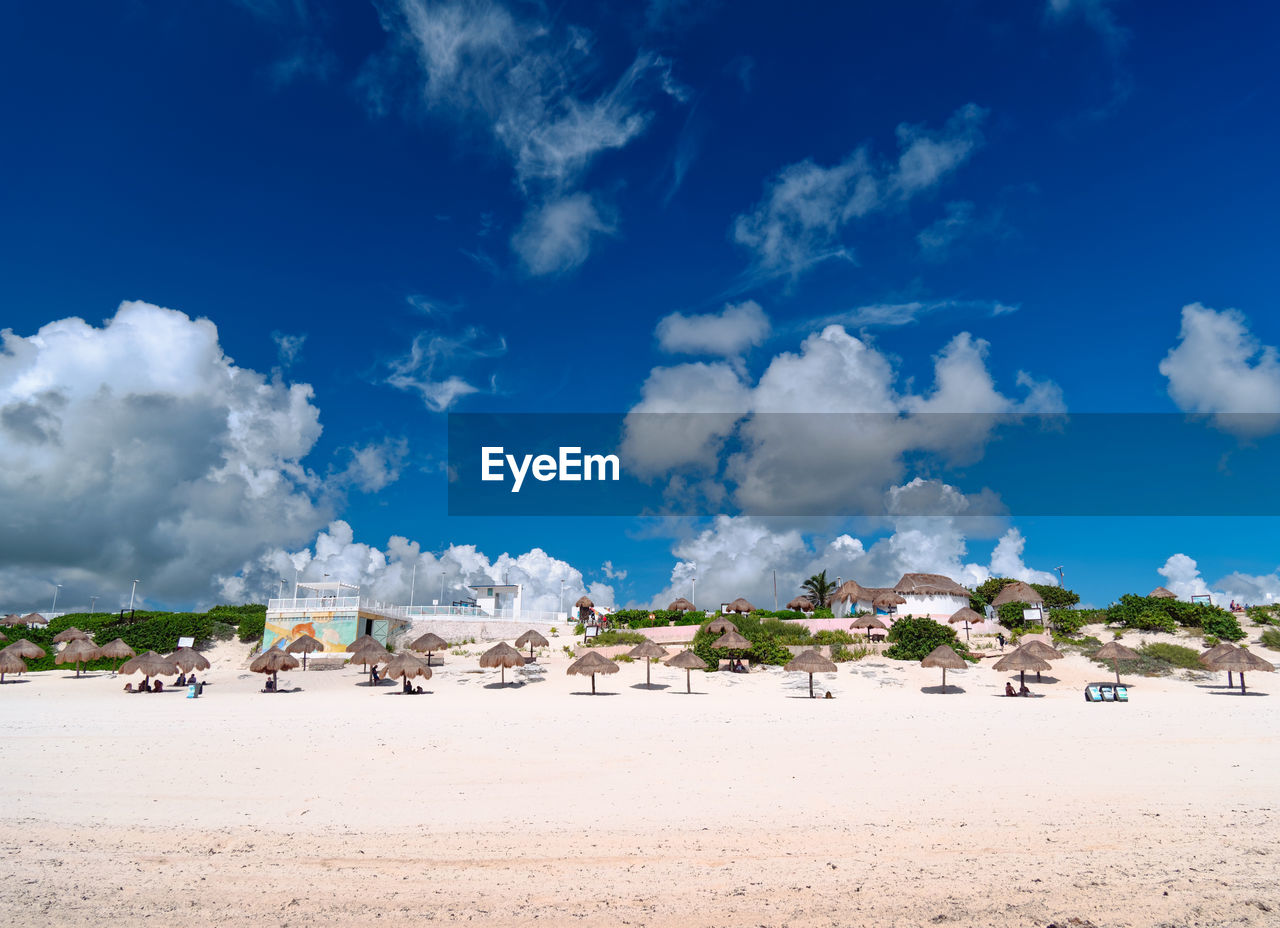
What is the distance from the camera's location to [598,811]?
10.9 metres

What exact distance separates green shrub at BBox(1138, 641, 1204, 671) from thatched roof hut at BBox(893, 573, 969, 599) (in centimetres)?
1923

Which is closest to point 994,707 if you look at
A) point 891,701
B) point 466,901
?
point 891,701

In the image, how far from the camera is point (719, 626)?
115 ft

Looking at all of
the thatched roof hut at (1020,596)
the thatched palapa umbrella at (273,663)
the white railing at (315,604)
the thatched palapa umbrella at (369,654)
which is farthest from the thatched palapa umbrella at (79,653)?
the thatched roof hut at (1020,596)

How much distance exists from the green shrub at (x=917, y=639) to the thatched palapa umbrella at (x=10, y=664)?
125 feet

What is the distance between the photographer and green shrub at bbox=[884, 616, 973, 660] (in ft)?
105

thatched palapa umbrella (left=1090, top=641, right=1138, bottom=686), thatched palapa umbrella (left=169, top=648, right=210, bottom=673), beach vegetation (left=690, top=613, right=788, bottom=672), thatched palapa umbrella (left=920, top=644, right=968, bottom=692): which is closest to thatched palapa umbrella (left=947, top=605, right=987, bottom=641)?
thatched palapa umbrella (left=1090, top=641, right=1138, bottom=686)

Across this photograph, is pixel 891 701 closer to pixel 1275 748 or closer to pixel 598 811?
pixel 1275 748

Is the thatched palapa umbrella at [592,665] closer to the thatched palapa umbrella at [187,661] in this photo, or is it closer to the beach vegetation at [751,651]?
the beach vegetation at [751,651]

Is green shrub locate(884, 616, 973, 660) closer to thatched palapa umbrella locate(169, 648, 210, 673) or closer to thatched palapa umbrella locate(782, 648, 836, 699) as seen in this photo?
thatched palapa umbrella locate(782, 648, 836, 699)

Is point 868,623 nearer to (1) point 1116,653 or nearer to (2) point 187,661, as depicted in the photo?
(1) point 1116,653

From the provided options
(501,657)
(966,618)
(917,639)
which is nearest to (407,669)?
(501,657)

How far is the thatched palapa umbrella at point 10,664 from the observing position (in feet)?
107

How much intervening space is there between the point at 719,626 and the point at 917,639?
8.64m
